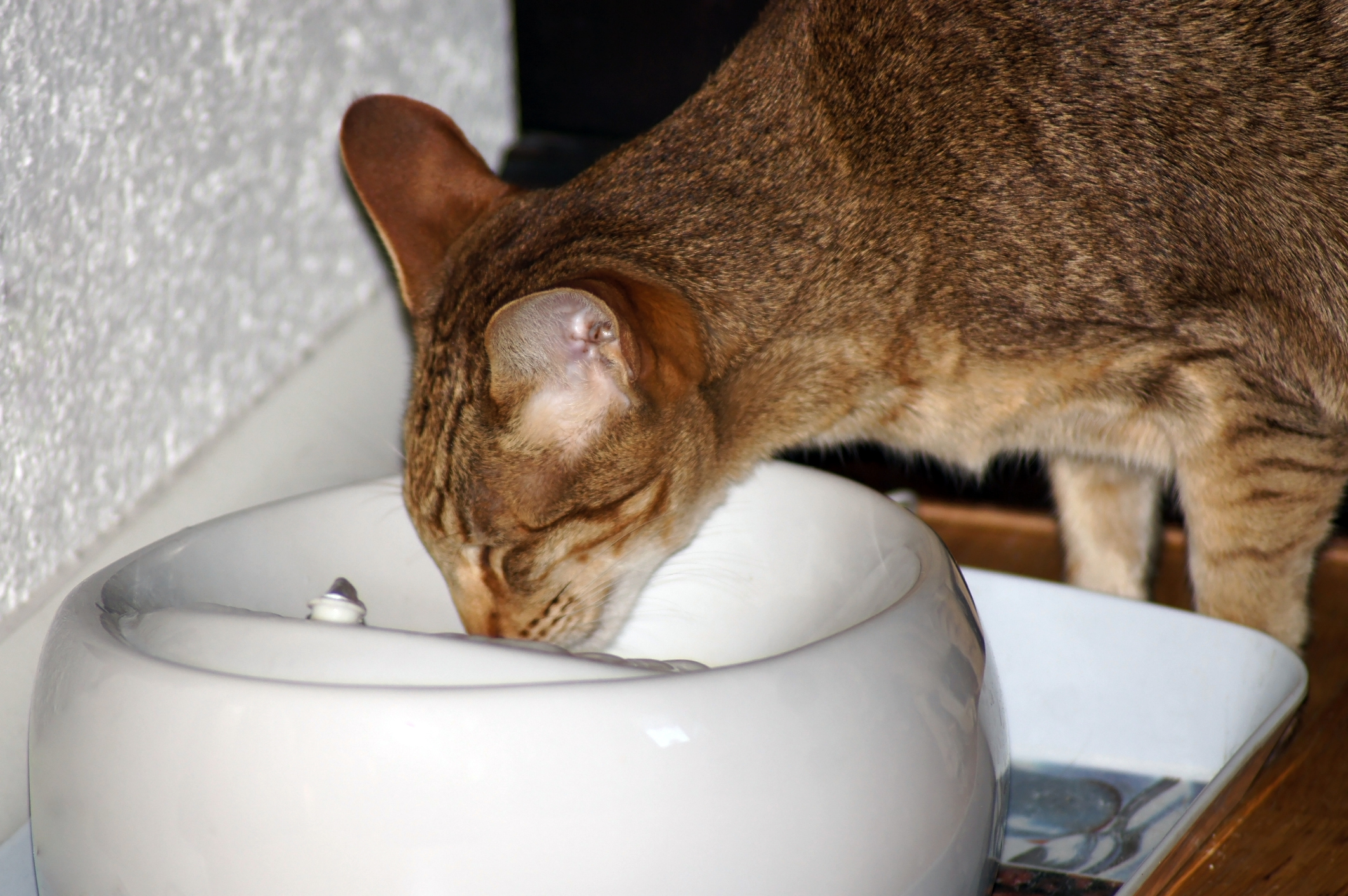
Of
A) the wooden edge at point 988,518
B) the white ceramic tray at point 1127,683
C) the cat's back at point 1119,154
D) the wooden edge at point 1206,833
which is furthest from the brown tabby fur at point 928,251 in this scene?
the wooden edge at point 988,518

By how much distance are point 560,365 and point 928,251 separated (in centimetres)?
37

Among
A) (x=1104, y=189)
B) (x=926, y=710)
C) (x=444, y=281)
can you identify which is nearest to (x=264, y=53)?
(x=444, y=281)

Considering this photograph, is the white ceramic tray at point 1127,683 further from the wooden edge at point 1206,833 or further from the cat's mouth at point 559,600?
the cat's mouth at point 559,600

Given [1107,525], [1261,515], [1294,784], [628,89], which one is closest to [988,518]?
[1107,525]

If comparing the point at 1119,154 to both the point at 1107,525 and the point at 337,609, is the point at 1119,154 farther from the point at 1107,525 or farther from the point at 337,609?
the point at 337,609

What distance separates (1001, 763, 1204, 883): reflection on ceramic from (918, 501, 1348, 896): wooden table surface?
4 cm

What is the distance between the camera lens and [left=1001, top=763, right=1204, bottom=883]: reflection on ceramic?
975 millimetres

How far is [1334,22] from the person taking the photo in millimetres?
1137

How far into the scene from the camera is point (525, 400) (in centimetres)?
97

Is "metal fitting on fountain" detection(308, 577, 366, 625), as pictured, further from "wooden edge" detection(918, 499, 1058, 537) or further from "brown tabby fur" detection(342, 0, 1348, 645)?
"wooden edge" detection(918, 499, 1058, 537)

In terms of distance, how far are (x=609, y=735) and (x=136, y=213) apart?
74 centimetres

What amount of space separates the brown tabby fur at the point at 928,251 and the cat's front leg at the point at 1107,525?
0.91ft

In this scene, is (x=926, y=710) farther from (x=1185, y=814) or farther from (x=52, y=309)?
(x=52, y=309)

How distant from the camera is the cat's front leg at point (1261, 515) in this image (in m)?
1.14
